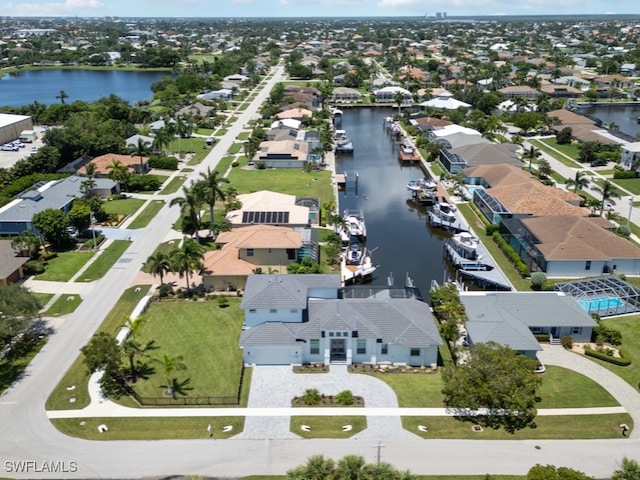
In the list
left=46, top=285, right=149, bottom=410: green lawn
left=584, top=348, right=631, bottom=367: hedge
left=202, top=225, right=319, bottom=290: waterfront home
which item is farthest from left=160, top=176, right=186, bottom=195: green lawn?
left=584, top=348, right=631, bottom=367: hedge

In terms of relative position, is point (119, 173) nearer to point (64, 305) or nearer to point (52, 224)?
point (52, 224)

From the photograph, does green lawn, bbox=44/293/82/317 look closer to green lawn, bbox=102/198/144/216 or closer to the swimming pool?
green lawn, bbox=102/198/144/216

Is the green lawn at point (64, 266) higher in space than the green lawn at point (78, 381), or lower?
higher

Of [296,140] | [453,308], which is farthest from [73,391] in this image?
[296,140]

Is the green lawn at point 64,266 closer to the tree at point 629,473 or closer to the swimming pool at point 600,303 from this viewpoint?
the swimming pool at point 600,303

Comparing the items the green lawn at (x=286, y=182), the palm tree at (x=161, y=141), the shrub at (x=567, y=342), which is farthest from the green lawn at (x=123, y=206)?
the shrub at (x=567, y=342)

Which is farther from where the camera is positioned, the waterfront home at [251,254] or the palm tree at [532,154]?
the palm tree at [532,154]

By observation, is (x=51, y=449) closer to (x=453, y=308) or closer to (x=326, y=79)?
(x=453, y=308)
